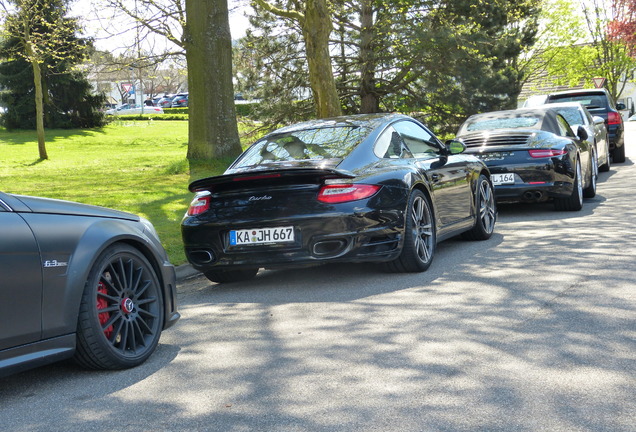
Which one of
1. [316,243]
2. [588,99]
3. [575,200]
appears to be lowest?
[575,200]

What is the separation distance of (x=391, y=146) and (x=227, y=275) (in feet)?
6.30

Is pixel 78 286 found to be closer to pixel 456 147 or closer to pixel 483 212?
pixel 456 147

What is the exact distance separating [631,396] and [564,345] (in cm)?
93

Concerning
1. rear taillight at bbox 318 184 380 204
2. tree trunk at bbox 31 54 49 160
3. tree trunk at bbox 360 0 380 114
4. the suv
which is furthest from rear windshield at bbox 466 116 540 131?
tree trunk at bbox 31 54 49 160

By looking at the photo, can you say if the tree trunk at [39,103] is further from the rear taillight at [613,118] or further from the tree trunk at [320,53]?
the rear taillight at [613,118]

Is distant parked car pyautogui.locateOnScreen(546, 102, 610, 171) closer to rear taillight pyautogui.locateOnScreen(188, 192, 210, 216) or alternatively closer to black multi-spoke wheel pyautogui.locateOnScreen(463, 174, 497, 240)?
black multi-spoke wheel pyautogui.locateOnScreen(463, 174, 497, 240)

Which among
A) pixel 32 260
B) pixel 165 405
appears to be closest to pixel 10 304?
pixel 32 260

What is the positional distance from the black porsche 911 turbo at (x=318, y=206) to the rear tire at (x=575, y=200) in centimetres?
399

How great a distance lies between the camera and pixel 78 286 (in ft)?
14.9

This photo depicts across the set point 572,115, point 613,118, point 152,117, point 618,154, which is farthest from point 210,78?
point 152,117

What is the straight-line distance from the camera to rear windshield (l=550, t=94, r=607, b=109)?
20797mm

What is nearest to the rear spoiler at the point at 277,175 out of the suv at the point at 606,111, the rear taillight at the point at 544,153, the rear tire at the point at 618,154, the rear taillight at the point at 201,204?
the rear taillight at the point at 201,204

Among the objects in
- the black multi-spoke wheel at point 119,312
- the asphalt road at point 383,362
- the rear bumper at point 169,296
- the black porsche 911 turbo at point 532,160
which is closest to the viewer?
the asphalt road at point 383,362

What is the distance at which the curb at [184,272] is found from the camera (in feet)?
27.6
